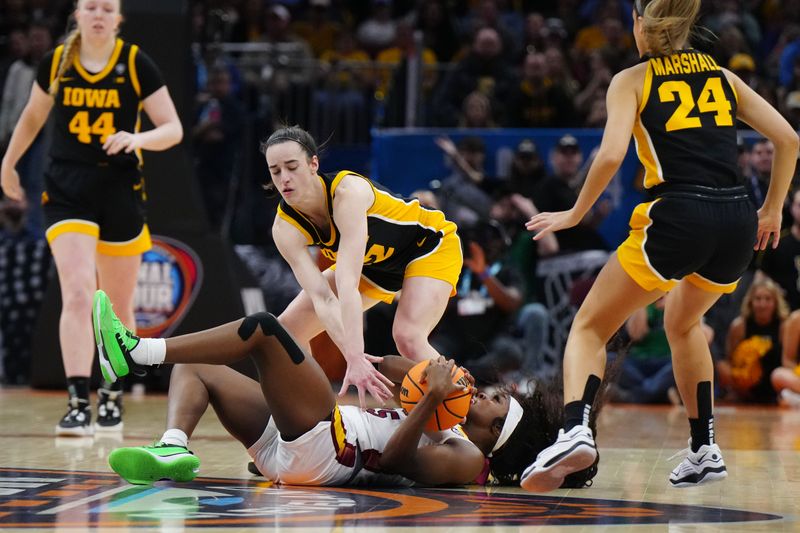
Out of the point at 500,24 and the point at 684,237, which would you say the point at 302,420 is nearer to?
the point at 684,237

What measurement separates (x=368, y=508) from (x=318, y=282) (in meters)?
1.14

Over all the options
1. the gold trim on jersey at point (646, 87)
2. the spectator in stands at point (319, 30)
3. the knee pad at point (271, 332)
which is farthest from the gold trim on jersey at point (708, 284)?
the spectator in stands at point (319, 30)

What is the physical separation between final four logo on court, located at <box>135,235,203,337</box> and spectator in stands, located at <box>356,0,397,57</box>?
5414mm

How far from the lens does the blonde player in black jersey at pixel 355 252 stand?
16.5 ft

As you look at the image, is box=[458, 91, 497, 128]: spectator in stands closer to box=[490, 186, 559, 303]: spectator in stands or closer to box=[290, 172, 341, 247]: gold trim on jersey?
box=[490, 186, 559, 303]: spectator in stands

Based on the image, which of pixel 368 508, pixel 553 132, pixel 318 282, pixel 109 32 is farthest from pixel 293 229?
pixel 553 132

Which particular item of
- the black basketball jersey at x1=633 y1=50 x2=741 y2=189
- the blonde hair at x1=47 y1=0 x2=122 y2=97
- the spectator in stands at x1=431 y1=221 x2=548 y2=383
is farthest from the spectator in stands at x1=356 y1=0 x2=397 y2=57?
the black basketball jersey at x1=633 y1=50 x2=741 y2=189

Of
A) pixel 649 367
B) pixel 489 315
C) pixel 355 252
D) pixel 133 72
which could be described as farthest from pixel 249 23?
pixel 355 252

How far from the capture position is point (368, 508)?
14.3 feet

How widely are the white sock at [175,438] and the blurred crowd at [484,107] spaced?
12.2 feet

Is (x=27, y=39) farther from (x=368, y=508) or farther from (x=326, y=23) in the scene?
(x=368, y=508)

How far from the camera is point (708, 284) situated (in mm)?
4977

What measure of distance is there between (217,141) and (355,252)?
682 cm

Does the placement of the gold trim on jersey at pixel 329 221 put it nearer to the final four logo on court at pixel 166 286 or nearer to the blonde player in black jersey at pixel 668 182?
the blonde player in black jersey at pixel 668 182
